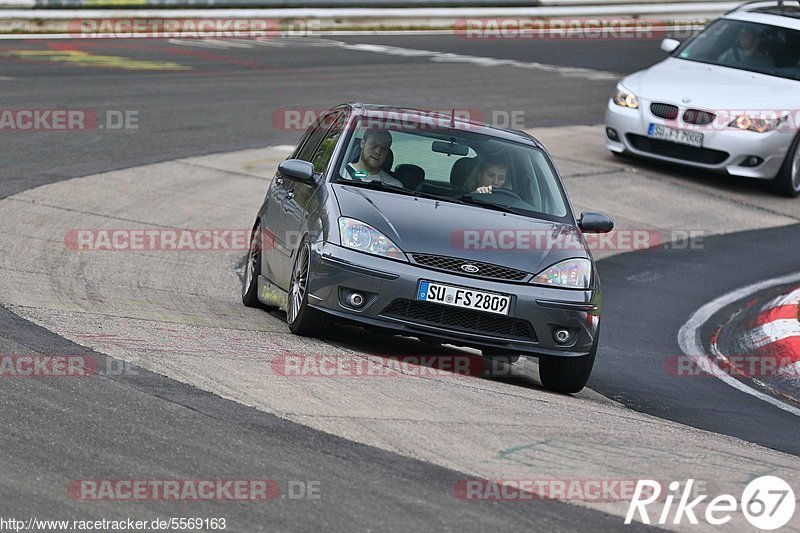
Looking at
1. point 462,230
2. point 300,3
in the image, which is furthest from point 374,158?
point 300,3

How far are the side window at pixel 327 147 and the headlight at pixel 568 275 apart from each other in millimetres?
1786

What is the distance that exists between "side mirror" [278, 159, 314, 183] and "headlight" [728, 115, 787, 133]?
28.6 ft

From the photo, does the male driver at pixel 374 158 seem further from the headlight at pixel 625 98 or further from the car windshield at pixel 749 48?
the car windshield at pixel 749 48

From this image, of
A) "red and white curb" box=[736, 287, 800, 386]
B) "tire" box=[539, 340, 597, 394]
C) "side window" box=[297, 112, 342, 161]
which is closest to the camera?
"tire" box=[539, 340, 597, 394]

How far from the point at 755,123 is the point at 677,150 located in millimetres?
988

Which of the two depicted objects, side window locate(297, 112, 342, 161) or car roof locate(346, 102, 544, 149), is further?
side window locate(297, 112, 342, 161)

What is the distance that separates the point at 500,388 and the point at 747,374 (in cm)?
299

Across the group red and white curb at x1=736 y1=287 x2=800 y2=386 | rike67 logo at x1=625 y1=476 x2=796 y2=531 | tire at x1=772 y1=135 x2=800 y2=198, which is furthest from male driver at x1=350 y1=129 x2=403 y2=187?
tire at x1=772 y1=135 x2=800 y2=198

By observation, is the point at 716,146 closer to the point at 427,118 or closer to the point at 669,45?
the point at 669,45

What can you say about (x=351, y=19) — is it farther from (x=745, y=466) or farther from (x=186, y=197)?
(x=745, y=466)

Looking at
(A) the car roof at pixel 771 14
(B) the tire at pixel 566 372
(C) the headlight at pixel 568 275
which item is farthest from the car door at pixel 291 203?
(A) the car roof at pixel 771 14

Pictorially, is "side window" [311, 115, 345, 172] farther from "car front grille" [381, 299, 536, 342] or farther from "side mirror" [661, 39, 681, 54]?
"side mirror" [661, 39, 681, 54]

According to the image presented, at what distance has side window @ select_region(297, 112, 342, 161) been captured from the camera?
9883mm

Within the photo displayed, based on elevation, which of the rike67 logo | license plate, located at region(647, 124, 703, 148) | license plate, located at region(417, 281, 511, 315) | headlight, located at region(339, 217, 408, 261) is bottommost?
license plate, located at region(647, 124, 703, 148)
